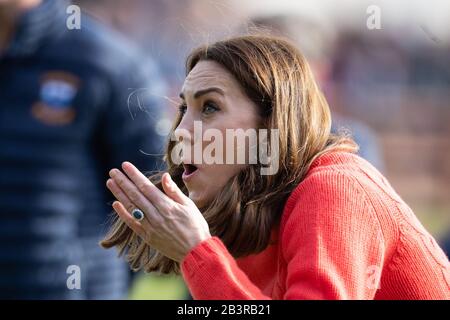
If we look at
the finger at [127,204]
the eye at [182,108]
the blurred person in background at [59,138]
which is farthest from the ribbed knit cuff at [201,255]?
the blurred person in background at [59,138]

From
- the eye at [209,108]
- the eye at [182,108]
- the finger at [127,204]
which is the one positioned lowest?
the finger at [127,204]

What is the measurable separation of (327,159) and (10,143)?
1882mm

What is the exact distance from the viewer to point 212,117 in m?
2.51

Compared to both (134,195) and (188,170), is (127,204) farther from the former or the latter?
(188,170)

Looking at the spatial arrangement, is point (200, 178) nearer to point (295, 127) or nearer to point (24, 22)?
point (295, 127)

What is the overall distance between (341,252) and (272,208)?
0.36 m

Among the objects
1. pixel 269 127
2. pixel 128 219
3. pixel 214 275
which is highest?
pixel 269 127

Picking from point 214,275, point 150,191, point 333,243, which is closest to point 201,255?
point 214,275

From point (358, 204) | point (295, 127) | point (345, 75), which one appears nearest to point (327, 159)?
point (295, 127)

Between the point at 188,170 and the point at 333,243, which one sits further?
the point at 188,170

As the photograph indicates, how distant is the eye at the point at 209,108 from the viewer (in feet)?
8.23

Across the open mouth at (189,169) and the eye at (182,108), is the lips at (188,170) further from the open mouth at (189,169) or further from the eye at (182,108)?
the eye at (182,108)

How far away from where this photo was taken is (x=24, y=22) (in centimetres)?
404

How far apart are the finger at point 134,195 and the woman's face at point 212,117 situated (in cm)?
31
